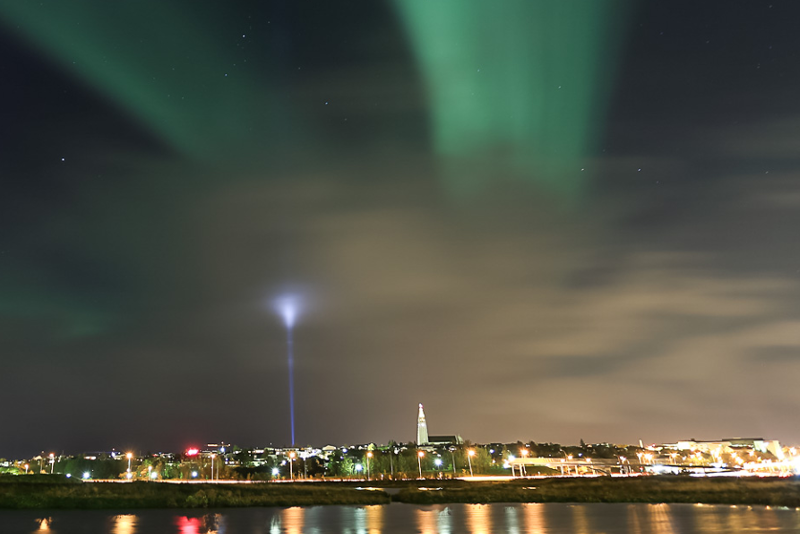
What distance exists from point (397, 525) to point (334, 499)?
25030 mm

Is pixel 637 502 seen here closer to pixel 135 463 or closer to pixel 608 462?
pixel 608 462

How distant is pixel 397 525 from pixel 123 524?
16.9 metres

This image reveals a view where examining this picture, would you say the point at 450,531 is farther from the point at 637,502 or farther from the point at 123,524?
the point at 637,502

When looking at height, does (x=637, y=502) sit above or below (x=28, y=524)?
below

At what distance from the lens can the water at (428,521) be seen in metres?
29.6

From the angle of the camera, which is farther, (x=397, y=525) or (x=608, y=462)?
(x=608, y=462)

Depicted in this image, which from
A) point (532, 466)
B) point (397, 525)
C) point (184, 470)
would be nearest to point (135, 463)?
point (184, 470)

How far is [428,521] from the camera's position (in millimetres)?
34219

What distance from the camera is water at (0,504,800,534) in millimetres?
29562

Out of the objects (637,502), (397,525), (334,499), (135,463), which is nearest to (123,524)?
(397,525)

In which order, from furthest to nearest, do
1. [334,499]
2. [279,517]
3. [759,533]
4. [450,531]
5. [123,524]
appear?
[334,499] < [279,517] < [123,524] < [450,531] < [759,533]

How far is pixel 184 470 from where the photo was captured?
507 ft

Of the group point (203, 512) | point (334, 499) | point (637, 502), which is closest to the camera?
point (203, 512)

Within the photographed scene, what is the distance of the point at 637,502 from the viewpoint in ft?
164
